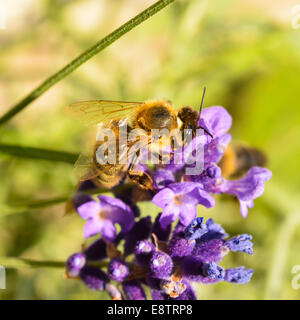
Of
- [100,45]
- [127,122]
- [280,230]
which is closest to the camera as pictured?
[100,45]

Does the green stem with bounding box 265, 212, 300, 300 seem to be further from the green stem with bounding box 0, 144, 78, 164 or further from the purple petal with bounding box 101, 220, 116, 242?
the green stem with bounding box 0, 144, 78, 164

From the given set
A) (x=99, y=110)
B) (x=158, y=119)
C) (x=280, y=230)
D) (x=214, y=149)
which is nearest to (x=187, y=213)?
(x=214, y=149)

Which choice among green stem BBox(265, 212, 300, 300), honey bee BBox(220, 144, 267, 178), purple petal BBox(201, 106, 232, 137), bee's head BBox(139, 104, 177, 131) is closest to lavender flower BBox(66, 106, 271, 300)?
purple petal BBox(201, 106, 232, 137)

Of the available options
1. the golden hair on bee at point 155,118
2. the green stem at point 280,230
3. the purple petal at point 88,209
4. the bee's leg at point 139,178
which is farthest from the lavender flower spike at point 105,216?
the green stem at point 280,230

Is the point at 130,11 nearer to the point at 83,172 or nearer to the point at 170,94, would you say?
the point at 170,94

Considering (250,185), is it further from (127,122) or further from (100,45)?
(100,45)
